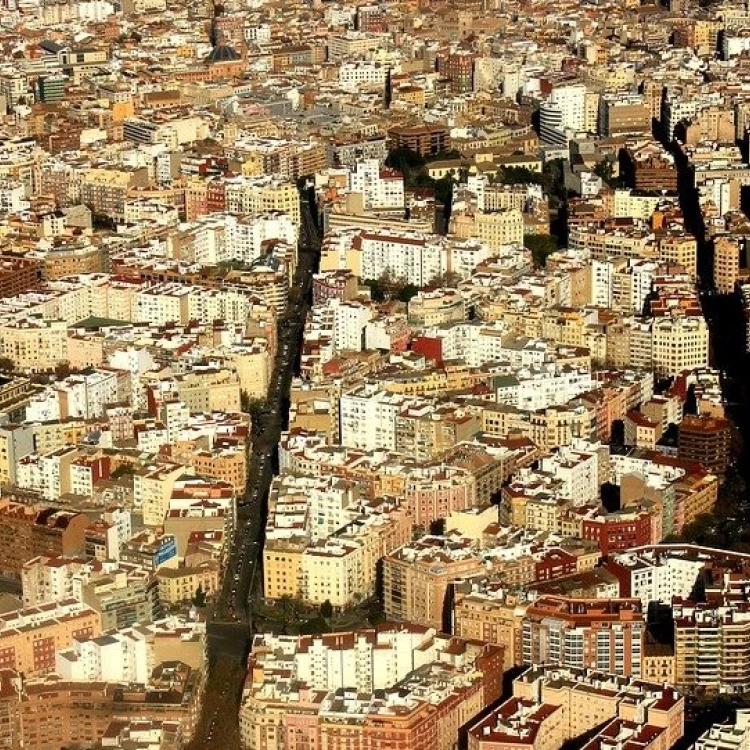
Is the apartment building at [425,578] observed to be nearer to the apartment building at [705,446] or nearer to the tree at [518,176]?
the apartment building at [705,446]

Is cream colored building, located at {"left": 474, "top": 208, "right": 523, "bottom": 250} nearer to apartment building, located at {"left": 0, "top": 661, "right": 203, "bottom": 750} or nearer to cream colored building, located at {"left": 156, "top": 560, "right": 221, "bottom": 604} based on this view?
cream colored building, located at {"left": 156, "top": 560, "right": 221, "bottom": 604}

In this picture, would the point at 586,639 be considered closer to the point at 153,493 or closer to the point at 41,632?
the point at 41,632

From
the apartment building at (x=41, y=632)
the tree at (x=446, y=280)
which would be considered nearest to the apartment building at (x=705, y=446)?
the tree at (x=446, y=280)

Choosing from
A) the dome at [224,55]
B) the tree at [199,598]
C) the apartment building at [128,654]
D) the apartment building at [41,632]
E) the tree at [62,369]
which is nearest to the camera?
the apartment building at [128,654]

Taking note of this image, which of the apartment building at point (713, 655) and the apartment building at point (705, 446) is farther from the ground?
the apartment building at point (705, 446)

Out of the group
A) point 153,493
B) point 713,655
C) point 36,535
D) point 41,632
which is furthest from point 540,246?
point 41,632

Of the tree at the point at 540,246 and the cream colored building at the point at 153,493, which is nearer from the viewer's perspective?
the cream colored building at the point at 153,493

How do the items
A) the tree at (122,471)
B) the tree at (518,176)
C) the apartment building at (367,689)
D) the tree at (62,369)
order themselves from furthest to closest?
the tree at (518,176) < the tree at (62,369) < the tree at (122,471) < the apartment building at (367,689)

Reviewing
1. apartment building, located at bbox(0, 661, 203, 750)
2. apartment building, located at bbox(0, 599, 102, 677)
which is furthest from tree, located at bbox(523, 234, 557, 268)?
apartment building, located at bbox(0, 661, 203, 750)
